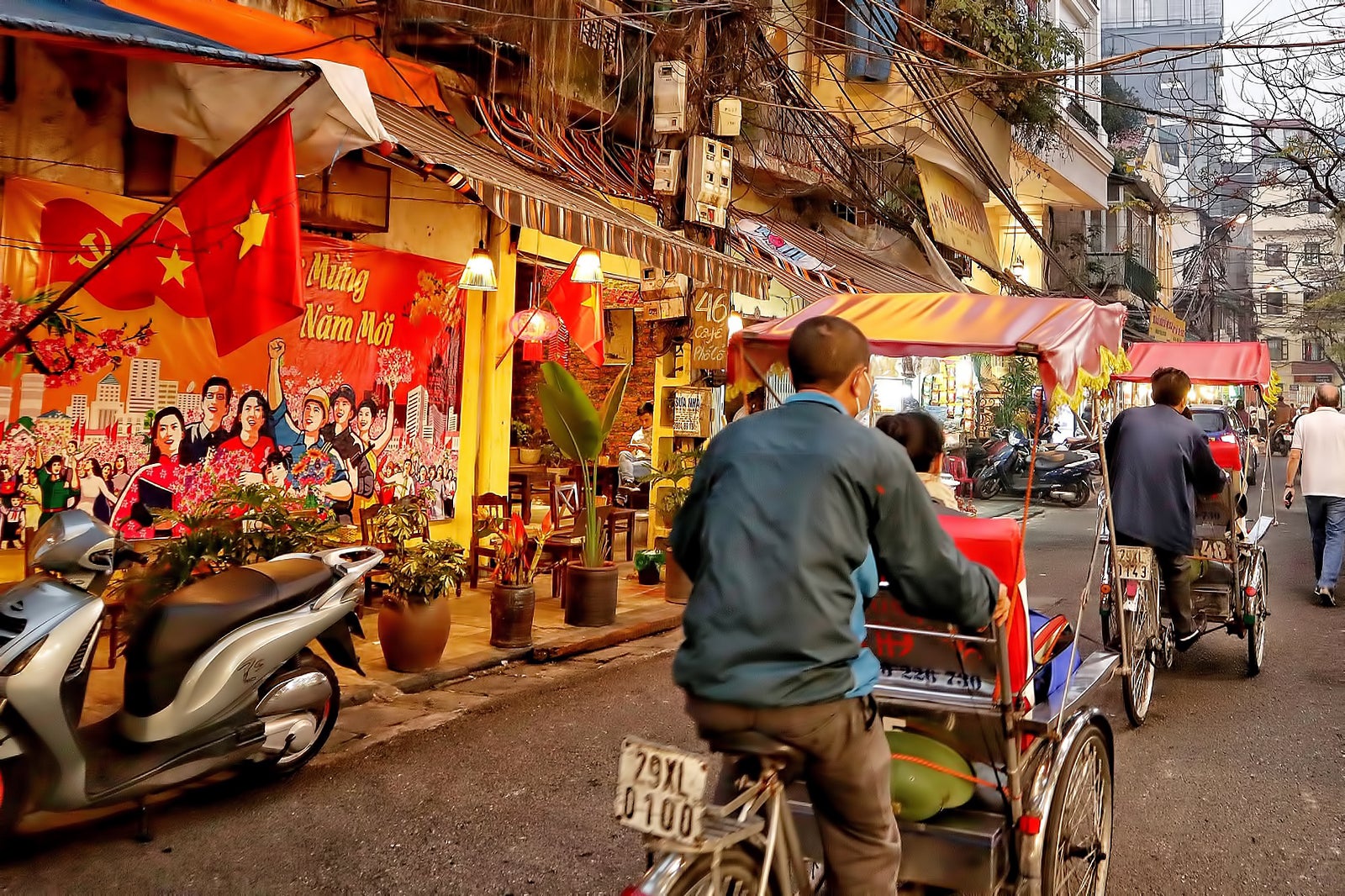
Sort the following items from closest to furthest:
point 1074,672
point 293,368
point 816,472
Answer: point 816,472, point 1074,672, point 293,368

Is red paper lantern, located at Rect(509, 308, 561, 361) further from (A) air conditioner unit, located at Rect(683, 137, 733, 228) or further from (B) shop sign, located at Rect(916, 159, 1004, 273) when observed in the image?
(B) shop sign, located at Rect(916, 159, 1004, 273)

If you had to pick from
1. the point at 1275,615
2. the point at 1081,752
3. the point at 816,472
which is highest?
the point at 816,472

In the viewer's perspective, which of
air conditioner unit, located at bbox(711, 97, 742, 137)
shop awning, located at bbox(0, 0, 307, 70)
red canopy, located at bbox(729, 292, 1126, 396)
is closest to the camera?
red canopy, located at bbox(729, 292, 1126, 396)

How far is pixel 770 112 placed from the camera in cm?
1413

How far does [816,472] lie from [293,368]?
276 inches

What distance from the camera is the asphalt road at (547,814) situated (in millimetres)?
3865

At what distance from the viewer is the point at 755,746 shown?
2307 mm

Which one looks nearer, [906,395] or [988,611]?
[988,611]

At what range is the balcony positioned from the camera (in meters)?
28.4

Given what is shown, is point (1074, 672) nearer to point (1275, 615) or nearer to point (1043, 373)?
point (1043, 373)

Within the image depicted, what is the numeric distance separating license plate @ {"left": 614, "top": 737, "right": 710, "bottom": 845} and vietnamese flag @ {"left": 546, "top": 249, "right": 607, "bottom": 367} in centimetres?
827

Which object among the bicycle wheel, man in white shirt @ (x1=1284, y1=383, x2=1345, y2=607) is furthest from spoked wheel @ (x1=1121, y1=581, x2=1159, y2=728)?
man in white shirt @ (x1=1284, y1=383, x2=1345, y2=607)

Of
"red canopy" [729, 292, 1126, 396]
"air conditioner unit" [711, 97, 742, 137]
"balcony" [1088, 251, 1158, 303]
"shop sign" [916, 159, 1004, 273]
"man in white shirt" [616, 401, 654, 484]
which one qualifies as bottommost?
"man in white shirt" [616, 401, 654, 484]

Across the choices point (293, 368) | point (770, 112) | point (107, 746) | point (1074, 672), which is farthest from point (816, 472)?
point (770, 112)
